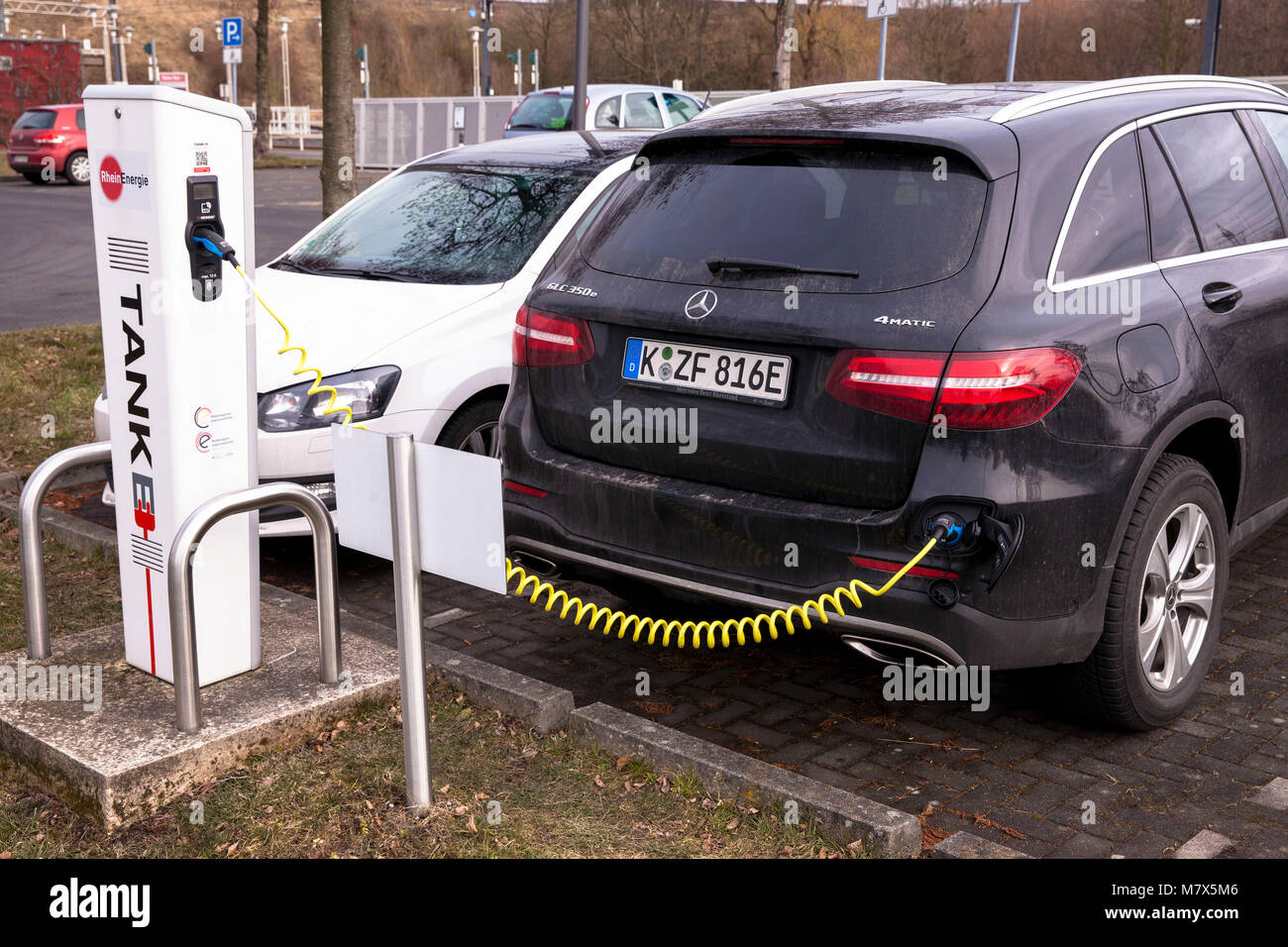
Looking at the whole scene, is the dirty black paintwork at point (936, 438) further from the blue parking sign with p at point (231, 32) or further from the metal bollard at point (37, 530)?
the blue parking sign with p at point (231, 32)

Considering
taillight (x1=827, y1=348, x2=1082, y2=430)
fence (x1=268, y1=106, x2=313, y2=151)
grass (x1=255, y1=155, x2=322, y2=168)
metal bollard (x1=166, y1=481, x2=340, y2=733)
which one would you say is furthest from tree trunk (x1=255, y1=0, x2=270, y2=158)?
taillight (x1=827, y1=348, x2=1082, y2=430)

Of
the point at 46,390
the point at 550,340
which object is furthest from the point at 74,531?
the point at 46,390

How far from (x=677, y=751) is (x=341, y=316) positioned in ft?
9.39

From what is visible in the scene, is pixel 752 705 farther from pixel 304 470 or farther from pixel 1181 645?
Result: pixel 304 470

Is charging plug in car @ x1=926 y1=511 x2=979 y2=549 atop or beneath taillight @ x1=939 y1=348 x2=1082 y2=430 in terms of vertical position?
beneath

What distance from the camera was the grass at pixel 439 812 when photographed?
3402mm

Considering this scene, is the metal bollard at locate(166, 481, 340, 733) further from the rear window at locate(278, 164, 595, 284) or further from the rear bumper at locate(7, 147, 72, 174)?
the rear bumper at locate(7, 147, 72, 174)

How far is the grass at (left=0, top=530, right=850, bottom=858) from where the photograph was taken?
11.2 feet

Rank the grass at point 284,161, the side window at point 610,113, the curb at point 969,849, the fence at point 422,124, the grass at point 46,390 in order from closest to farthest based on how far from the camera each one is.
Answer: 1. the curb at point 969,849
2. the grass at point 46,390
3. the side window at point 610,113
4. the fence at point 422,124
5. the grass at point 284,161

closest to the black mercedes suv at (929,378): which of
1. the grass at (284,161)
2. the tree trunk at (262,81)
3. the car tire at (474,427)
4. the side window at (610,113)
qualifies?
the car tire at (474,427)

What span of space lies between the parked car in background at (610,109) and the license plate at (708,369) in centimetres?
1712

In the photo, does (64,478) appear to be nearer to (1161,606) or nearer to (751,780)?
(751,780)

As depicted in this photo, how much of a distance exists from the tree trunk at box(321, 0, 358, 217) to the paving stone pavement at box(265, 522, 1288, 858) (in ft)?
17.5
